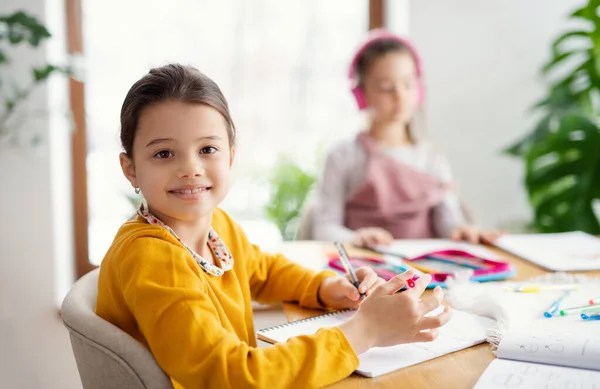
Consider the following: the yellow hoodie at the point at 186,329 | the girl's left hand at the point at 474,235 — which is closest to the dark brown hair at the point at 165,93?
the yellow hoodie at the point at 186,329

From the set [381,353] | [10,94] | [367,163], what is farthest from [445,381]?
[10,94]

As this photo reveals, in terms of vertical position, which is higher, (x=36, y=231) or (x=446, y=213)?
(x=446, y=213)

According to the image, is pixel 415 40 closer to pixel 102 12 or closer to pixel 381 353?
pixel 102 12

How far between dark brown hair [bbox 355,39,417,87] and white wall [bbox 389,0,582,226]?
794 mm

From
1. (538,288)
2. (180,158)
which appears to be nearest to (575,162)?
(538,288)

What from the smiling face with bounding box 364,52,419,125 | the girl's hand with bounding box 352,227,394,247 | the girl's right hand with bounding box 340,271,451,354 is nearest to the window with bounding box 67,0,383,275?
the smiling face with bounding box 364,52,419,125

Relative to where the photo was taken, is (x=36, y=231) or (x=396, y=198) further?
(x=36, y=231)

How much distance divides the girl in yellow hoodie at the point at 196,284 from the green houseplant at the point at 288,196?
2006 millimetres

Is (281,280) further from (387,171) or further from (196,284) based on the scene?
(387,171)

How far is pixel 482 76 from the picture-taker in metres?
2.87

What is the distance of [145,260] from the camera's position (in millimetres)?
818

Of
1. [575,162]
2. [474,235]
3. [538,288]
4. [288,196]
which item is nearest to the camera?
[538,288]

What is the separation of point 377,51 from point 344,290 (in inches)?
46.3

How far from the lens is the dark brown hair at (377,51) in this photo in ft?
6.66
